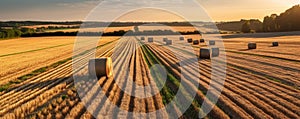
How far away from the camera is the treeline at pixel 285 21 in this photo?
7550 centimetres

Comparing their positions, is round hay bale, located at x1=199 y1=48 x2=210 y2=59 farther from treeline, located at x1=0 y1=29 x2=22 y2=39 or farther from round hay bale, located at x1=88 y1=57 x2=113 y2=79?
treeline, located at x1=0 y1=29 x2=22 y2=39

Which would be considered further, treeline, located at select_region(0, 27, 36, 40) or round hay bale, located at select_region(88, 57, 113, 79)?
treeline, located at select_region(0, 27, 36, 40)

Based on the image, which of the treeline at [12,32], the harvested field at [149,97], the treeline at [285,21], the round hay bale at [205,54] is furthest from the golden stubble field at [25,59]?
the treeline at [285,21]

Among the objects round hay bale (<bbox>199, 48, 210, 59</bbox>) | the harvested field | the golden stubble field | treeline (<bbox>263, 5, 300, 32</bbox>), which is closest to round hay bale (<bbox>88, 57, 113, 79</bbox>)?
the harvested field

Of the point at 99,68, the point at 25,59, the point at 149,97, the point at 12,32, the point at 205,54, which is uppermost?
the point at 12,32

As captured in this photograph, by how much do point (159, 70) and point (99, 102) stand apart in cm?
726

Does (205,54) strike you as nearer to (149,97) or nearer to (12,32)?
(149,97)

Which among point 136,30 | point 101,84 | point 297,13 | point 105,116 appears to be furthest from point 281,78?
point 136,30

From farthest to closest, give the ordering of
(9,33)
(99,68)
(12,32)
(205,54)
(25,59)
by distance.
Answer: (12,32)
(9,33)
(25,59)
(205,54)
(99,68)

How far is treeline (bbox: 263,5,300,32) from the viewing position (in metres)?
75.5

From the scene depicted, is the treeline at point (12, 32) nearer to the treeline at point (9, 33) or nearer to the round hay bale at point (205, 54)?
the treeline at point (9, 33)

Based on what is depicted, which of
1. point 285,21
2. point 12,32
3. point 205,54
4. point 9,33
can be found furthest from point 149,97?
point 285,21

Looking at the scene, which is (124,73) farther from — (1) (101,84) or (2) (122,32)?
(2) (122,32)

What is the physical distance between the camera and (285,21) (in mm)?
78312
